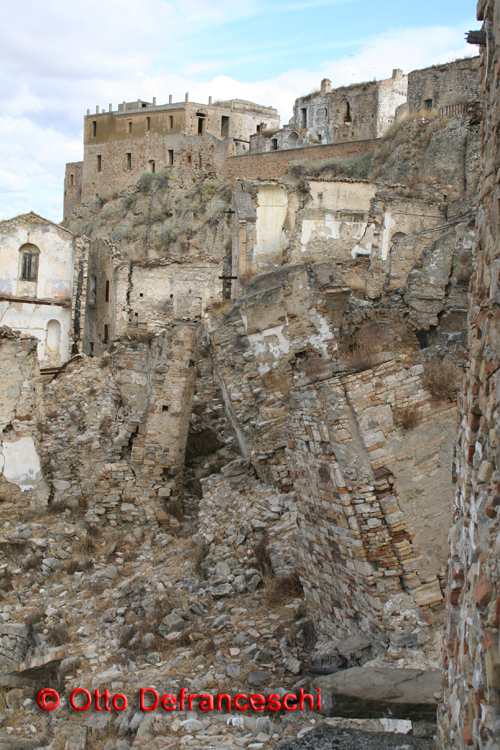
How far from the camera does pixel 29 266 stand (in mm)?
21594

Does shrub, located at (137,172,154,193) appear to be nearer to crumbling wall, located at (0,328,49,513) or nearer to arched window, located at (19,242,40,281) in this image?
arched window, located at (19,242,40,281)

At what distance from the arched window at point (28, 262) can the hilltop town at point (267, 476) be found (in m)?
0.08

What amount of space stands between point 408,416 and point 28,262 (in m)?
19.5

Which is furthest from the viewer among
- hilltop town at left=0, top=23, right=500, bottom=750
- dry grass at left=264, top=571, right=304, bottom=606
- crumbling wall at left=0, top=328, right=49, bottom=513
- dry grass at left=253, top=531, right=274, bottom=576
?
crumbling wall at left=0, top=328, right=49, bottom=513

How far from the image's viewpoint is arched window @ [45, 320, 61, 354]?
22016mm

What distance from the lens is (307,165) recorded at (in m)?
32.3

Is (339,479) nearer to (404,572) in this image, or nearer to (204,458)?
(404,572)

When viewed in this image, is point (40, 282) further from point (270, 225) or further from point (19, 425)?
point (19, 425)

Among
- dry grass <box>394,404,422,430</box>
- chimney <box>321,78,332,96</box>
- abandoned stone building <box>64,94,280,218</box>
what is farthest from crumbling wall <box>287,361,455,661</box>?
abandoned stone building <box>64,94,280,218</box>

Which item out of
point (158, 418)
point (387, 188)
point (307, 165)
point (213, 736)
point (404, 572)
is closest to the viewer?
point (213, 736)

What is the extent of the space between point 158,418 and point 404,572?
631cm

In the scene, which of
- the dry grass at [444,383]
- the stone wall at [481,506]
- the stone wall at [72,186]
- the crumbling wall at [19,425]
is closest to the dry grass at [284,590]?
the dry grass at [444,383]

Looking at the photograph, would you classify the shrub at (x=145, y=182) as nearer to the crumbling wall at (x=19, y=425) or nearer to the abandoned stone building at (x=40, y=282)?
the abandoned stone building at (x=40, y=282)

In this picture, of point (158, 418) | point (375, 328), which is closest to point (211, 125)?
point (375, 328)
